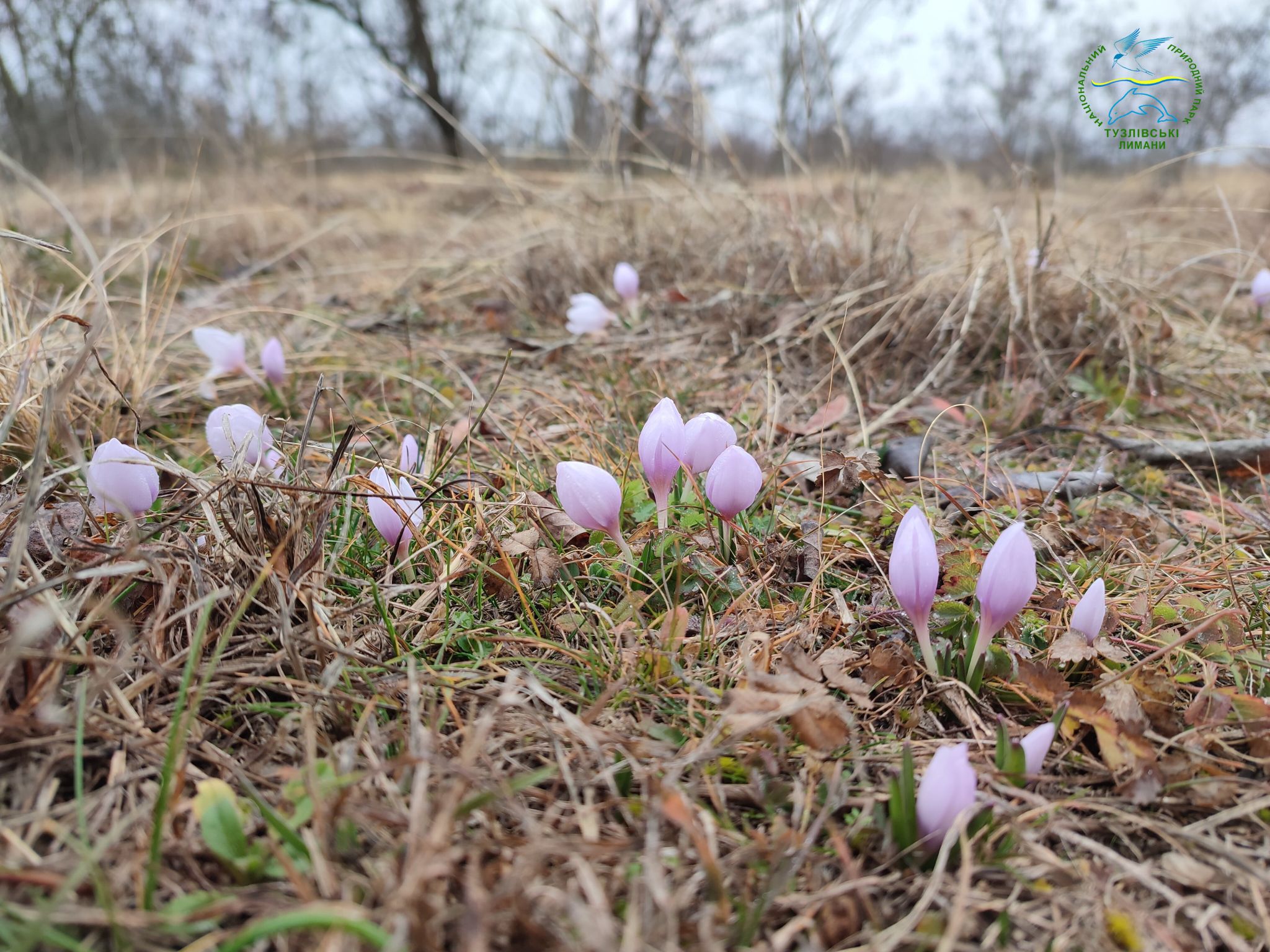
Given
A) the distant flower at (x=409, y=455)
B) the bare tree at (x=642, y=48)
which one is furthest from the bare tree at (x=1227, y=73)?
the distant flower at (x=409, y=455)

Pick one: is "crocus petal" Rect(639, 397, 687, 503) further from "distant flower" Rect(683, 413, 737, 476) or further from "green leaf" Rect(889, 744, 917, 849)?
"green leaf" Rect(889, 744, 917, 849)

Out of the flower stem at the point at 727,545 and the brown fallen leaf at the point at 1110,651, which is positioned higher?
the flower stem at the point at 727,545

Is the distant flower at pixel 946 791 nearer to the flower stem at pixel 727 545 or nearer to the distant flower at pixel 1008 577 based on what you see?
the distant flower at pixel 1008 577

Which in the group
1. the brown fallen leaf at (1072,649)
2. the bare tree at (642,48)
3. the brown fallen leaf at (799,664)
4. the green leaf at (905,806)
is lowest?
the green leaf at (905,806)

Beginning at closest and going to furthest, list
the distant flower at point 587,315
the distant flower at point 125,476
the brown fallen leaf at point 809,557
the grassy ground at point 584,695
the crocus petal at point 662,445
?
the grassy ground at point 584,695 < the distant flower at point 125,476 < the crocus petal at point 662,445 < the brown fallen leaf at point 809,557 < the distant flower at point 587,315

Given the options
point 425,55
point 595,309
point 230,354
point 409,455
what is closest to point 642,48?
point 425,55

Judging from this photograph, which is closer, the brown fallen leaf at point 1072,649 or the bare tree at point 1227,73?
the brown fallen leaf at point 1072,649

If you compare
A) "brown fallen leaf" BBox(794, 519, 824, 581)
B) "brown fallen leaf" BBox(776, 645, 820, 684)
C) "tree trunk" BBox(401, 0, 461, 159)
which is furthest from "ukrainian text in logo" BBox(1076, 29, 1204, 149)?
"tree trunk" BBox(401, 0, 461, 159)

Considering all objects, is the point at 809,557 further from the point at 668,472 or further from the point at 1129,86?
the point at 1129,86
